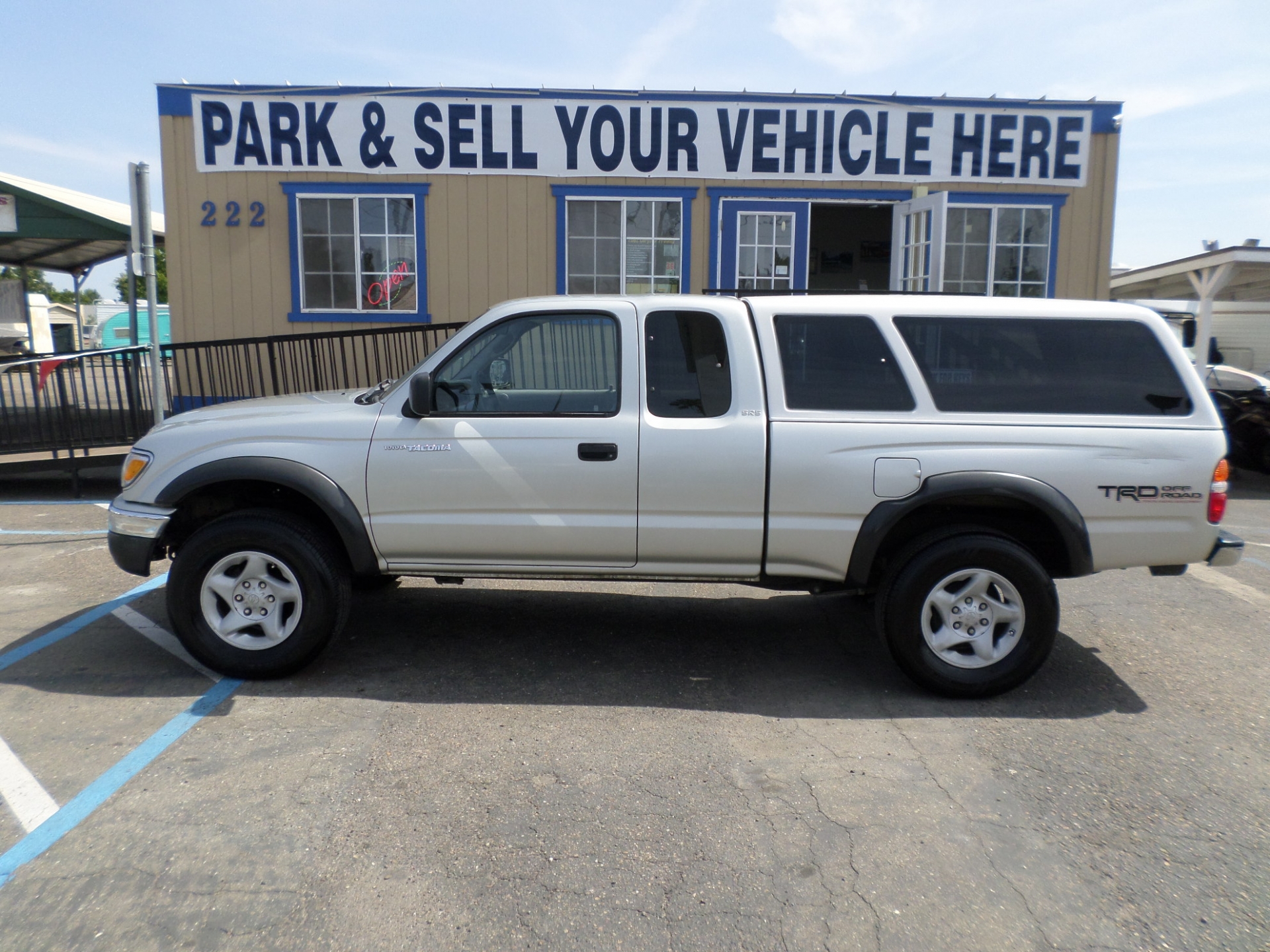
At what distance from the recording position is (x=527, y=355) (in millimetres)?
4727

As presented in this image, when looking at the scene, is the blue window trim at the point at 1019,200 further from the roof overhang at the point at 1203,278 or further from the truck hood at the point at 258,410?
the truck hood at the point at 258,410

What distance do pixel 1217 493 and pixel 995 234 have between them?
27.2 feet

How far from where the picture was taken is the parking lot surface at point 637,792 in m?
2.79

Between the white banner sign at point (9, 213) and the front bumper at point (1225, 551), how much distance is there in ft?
44.5

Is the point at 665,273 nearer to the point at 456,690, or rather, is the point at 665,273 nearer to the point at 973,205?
the point at 973,205

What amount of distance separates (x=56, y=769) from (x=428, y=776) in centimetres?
142

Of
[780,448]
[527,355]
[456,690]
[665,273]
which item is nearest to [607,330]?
[527,355]

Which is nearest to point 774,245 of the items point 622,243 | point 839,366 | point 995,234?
point 622,243

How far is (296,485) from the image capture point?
446cm

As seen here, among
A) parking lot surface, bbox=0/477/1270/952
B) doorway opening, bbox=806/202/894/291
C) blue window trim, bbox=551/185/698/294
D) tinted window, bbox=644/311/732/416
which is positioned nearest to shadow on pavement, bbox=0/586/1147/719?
parking lot surface, bbox=0/477/1270/952

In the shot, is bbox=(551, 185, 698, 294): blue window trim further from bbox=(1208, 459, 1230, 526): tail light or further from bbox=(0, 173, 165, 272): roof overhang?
bbox=(1208, 459, 1230, 526): tail light

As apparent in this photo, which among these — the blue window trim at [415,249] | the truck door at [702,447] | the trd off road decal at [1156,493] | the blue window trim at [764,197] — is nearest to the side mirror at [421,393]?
the truck door at [702,447]

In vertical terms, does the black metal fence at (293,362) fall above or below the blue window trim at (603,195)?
below

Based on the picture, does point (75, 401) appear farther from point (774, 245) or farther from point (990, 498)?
point (990, 498)
